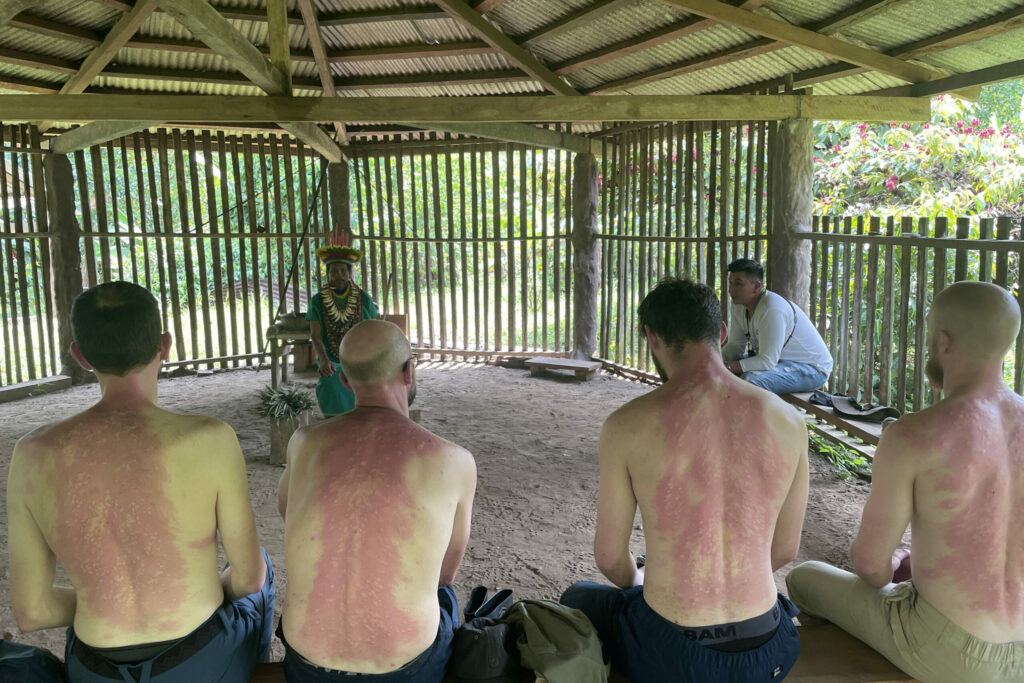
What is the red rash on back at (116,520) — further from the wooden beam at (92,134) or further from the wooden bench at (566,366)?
the wooden bench at (566,366)

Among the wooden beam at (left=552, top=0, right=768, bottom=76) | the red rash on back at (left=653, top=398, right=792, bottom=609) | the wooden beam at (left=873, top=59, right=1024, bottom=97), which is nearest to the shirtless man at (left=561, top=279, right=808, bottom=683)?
the red rash on back at (left=653, top=398, right=792, bottom=609)

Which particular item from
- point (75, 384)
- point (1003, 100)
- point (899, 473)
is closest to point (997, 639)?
point (899, 473)

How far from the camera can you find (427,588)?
2133 millimetres

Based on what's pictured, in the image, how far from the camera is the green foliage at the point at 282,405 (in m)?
5.90

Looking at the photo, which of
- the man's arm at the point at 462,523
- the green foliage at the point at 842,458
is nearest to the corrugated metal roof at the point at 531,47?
the green foliage at the point at 842,458

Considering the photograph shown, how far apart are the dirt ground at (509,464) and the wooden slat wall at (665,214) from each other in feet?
3.42

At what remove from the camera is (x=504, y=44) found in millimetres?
7438

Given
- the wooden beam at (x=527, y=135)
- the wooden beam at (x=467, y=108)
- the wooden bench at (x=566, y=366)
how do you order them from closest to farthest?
the wooden beam at (x=467, y=108) < the wooden beam at (x=527, y=135) < the wooden bench at (x=566, y=366)

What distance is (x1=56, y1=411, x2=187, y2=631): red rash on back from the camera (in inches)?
80.9

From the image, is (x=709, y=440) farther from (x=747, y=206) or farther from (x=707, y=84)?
(x=707, y=84)

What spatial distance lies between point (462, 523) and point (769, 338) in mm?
4131

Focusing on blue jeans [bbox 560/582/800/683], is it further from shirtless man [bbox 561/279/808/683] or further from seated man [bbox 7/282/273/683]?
seated man [bbox 7/282/273/683]

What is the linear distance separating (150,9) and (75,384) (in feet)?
16.1

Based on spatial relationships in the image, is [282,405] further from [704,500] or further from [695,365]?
[704,500]
